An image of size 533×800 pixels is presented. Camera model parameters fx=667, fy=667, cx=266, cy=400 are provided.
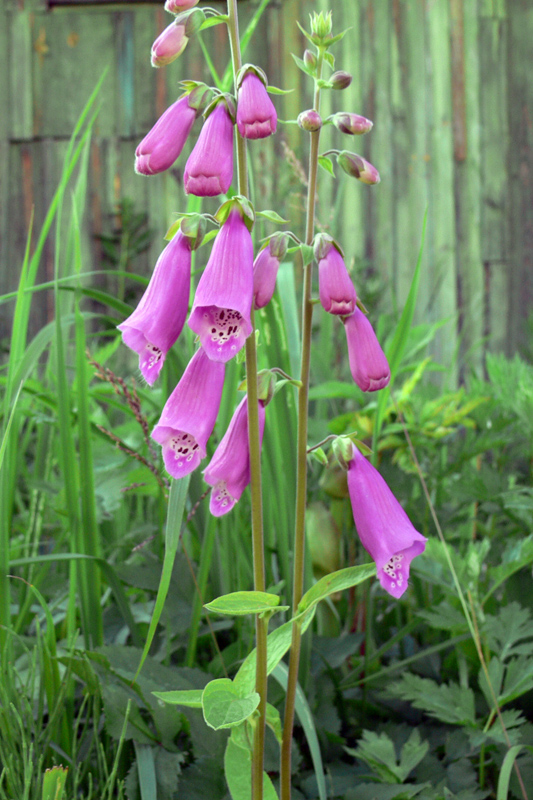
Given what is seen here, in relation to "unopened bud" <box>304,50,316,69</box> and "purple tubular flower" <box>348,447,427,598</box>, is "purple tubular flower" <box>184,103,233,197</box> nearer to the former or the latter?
"unopened bud" <box>304,50,316,69</box>

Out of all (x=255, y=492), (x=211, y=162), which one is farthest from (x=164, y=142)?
(x=255, y=492)

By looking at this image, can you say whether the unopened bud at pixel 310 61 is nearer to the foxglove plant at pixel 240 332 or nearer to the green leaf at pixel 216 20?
the foxglove plant at pixel 240 332

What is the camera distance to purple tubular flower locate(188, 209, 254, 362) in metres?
0.49

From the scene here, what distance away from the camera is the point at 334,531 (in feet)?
2.94

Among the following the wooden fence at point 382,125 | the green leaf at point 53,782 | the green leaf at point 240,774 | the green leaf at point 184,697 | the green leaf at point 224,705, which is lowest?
the green leaf at point 240,774

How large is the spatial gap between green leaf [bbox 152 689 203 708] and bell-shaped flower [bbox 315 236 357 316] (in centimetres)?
34

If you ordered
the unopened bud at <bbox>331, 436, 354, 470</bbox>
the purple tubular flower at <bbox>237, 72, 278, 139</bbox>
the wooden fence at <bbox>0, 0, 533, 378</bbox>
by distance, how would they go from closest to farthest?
the purple tubular flower at <bbox>237, 72, 278, 139</bbox> < the unopened bud at <bbox>331, 436, 354, 470</bbox> < the wooden fence at <bbox>0, 0, 533, 378</bbox>

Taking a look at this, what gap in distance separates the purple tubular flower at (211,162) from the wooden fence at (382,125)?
258 cm

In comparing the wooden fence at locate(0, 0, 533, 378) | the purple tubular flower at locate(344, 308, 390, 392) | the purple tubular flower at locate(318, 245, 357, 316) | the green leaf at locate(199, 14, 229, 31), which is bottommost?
the purple tubular flower at locate(344, 308, 390, 392)

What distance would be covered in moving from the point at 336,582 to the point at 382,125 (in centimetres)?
296

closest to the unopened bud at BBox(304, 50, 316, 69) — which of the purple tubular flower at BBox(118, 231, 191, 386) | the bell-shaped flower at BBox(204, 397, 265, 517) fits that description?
the purple tubular flower at BBox(118, 231, 191, 386)

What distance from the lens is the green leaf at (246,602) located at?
1.63 feet

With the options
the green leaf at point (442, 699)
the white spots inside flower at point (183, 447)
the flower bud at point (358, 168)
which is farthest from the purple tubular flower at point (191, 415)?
the green leaf at point (442, 699)

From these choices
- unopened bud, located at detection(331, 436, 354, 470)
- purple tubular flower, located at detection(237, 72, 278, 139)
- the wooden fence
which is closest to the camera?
purple tubular flower, located at detection(237, 72, 278, 139)
